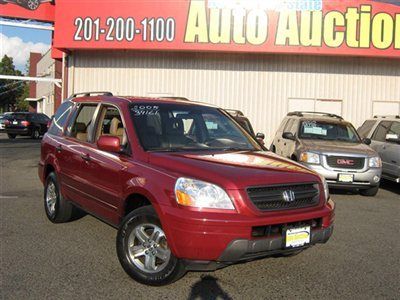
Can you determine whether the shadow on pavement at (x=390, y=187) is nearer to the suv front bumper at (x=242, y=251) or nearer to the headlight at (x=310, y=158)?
the headlight at (x=310, y=158)

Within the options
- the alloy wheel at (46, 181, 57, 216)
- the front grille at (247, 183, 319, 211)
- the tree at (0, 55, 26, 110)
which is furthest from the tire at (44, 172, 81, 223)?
the tree at (0, 55, 26, 110)

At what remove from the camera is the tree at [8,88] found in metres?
85.3

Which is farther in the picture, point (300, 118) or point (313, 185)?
point (300, 118)

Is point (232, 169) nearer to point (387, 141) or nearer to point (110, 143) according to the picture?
point (110, 143)

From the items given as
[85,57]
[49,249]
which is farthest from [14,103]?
[49,249]

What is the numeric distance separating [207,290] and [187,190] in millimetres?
978

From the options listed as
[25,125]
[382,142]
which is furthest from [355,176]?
[25,125]

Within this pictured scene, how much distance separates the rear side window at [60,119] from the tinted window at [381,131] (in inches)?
315

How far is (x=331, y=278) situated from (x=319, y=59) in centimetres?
1349

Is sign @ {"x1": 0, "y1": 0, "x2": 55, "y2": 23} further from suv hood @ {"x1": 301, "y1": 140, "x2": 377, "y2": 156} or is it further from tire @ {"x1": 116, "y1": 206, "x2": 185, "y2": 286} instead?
tire @ {"x1": 116, "y1": 206, "x2": 185, "y2": 286}

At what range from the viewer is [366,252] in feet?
19.3

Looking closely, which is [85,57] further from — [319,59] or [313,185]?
[313,185]

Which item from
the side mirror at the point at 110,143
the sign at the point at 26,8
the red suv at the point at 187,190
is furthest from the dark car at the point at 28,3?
the side mirror at the point at 110,143

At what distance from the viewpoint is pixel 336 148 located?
32.9 ft
